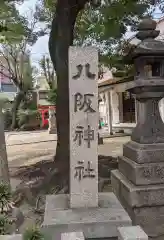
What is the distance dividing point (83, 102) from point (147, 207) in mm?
2121

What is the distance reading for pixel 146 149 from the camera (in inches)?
202

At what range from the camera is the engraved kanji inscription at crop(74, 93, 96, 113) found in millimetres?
4098

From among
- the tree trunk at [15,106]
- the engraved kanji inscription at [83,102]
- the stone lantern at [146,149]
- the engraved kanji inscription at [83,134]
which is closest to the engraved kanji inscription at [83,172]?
the engraved kanji inscription at [83,134]

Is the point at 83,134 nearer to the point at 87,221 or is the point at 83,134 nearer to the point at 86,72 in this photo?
the point at 86,72

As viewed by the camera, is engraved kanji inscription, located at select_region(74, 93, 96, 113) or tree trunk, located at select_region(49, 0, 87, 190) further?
tree trunk, located at select_region(49, 0, 87, 190)

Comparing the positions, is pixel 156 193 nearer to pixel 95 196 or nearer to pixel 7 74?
pixel 95 196

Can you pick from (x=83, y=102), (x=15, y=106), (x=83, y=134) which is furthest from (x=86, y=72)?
(x=15, y=106)

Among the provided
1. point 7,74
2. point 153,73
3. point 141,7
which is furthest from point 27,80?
point 153,73

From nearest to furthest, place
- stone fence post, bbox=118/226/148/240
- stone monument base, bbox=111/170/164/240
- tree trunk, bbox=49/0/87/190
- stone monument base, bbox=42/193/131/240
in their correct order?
stone fence post, bbox=118/226/148/240 → stone monument base, bbox=42/193/131/240 → stone monument base, bbox=111/170/164/240 → tree trunk, bbox=49/0/87/190

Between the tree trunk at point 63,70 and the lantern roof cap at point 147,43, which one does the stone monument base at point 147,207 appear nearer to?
the lantern roof cap at point 147,43

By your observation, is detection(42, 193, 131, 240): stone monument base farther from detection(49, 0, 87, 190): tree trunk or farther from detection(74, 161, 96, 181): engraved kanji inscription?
detection(49, 0, 87, 190): tree trunk

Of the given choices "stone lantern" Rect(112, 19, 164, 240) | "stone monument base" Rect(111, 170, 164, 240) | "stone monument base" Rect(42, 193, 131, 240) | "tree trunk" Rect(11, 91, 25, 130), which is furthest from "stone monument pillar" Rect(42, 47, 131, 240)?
"tree trunk" Rect(11, 91, 25, 130)

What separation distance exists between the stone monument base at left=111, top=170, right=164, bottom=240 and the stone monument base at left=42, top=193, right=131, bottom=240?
27.8 inches

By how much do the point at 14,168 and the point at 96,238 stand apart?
724 centimetres
